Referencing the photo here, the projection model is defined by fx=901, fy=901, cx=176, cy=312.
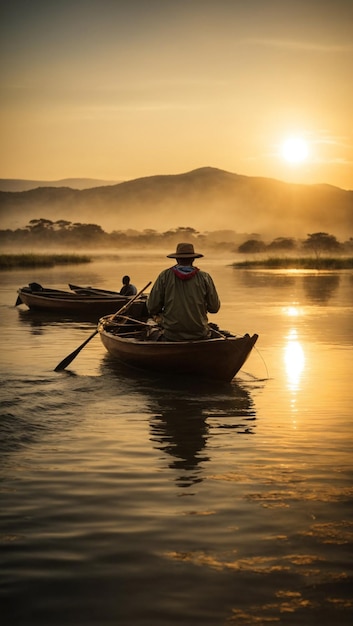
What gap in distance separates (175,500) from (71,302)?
15.3m

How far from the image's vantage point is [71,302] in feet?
69.6

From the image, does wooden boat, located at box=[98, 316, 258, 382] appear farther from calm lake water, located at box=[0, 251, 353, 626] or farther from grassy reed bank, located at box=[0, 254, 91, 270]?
grassy reed bank, located at box=[0, 254, 91, 270]

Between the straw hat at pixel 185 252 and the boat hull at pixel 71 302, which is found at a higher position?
the straw hat at pixel 185 252

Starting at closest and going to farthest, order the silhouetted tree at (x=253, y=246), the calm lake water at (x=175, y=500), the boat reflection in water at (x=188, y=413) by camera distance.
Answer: the calm lake water at (x=175, y=500) → the boat reflection in water at (x=188, y=413) → the silhouetted tree at (x=253, y=246)

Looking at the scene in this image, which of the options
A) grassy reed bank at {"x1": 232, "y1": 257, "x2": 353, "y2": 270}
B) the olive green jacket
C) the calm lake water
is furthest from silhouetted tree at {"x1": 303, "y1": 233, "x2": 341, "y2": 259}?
the olive green jacket

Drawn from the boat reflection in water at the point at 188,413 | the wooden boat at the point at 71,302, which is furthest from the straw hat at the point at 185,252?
the wooden boat at the point at 71,302

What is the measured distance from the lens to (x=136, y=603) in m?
4.54

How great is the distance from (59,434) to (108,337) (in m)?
4.76

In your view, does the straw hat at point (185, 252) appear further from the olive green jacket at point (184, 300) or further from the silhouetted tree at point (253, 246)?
the silhouetted tree at point (253, 246)

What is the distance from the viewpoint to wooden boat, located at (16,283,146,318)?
2059cm

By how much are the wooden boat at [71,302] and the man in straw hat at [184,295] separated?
28.3ft

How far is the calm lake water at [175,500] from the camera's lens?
4582 millimetres

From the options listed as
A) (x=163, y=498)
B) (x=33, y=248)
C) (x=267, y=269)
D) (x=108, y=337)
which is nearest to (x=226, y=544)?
(x=163, y=498)

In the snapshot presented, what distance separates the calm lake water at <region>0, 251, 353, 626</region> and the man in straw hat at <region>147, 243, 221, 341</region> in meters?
0.83
